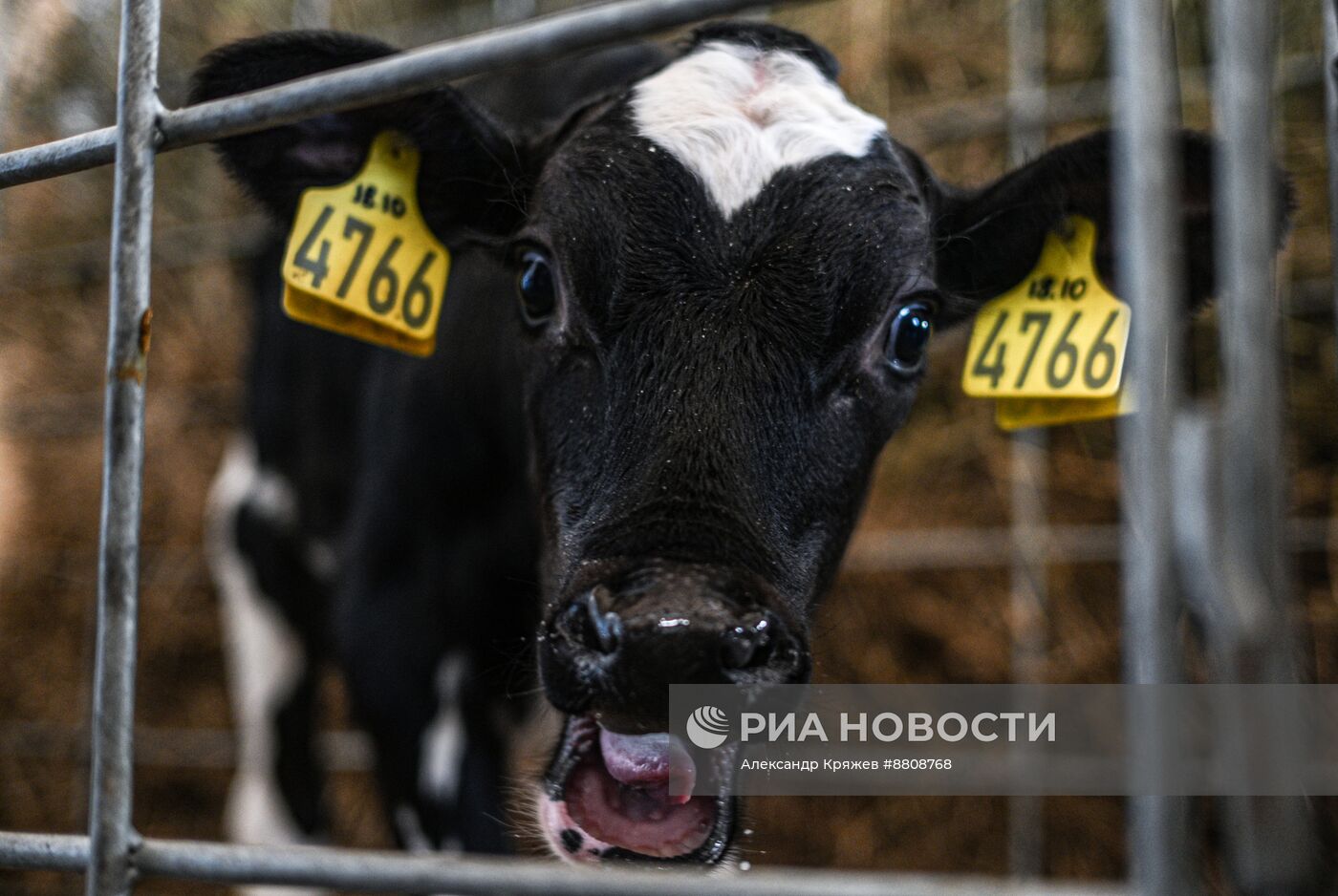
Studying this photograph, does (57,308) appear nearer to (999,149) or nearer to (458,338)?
(458,338)

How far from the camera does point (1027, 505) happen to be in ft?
10.1

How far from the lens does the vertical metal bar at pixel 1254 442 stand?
549 millimetres

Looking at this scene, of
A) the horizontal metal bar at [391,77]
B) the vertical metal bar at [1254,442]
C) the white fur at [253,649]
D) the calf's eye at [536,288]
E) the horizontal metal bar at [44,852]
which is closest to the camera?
the vertical metal bar at [1254,442]

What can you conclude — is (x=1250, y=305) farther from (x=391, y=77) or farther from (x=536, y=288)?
(x=536, y=288)

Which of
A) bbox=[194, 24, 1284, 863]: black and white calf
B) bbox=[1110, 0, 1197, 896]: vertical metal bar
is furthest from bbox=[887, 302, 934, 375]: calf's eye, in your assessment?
bbox=[1110, 0, 1197, 896]: vertical metal bar

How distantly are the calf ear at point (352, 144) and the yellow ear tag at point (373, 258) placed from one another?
0.04 metres

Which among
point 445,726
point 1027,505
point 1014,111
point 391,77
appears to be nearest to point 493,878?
point 391,77

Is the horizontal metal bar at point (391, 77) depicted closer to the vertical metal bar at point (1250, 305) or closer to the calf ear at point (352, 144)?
the vertical metal bar at point (1250, 305)

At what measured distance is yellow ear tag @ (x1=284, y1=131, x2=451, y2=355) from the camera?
153 centimetres

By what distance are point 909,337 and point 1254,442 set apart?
103 cm

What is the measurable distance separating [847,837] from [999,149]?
1.96 meters

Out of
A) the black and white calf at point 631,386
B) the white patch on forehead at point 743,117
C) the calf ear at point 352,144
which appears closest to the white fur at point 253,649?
the black and white calf at point 631,386

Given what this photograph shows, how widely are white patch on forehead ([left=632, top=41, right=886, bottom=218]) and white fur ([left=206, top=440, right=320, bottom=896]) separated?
5.92 feet

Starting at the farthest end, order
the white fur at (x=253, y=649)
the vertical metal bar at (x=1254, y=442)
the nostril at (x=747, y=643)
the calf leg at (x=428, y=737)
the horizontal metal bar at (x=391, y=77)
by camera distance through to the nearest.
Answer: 1. the white fur at (x=253, y=649)
2. the calf leg at (x=428, y=737)
3. the nostril at (x=747, y=643)
4. the horizontal metal bar at (x=391, y=77)
5. the vertical metal bar at (x=1254, y=442)
